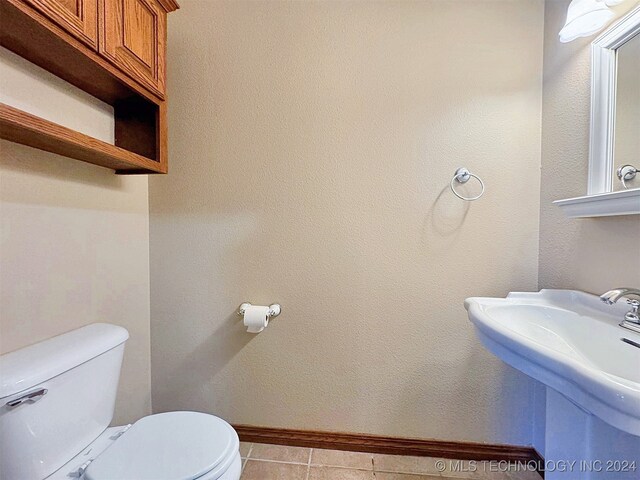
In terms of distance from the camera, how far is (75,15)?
0.79 meters

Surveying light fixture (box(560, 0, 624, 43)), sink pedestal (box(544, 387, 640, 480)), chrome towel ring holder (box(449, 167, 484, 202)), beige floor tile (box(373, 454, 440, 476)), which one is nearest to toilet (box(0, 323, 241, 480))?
beige floor tile (box(373, 454, 440, 476))

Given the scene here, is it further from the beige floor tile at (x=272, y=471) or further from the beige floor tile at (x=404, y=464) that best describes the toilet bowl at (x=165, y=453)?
the beige floor tile at (x=404, y=464)

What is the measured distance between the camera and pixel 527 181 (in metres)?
1.25

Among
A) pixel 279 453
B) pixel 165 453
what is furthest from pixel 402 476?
pixel 165 453

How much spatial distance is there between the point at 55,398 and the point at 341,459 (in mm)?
1191

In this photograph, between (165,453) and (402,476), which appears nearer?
(165,453)

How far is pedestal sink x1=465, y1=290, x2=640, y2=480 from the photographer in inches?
20.5

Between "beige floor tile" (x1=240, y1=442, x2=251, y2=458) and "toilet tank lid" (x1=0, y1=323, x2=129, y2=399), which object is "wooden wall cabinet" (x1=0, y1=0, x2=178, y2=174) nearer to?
"toilet tank lid" (x1=0, y1=323, x2=129, y2=399)

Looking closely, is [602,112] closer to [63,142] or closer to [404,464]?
[404,464]

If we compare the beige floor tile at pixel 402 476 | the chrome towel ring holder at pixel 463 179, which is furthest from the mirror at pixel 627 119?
the beige floor tile at pixel 402 476

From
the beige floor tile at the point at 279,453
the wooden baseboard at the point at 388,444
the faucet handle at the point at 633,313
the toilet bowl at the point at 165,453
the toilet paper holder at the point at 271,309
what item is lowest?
the beige floor tile at the point at 279,453

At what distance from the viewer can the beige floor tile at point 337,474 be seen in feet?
3.94

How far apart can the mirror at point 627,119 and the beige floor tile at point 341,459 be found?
5.07ft

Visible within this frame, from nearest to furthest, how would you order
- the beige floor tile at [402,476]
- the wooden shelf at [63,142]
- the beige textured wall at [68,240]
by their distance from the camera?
the wooden shelf at [63,142] → the beige textured wall at [68,240] → the beige floor tile at [402,476]
